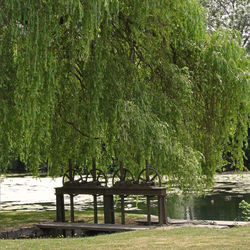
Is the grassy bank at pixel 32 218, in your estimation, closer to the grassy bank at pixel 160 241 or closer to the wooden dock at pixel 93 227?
the wooden dock at pixel 93 227

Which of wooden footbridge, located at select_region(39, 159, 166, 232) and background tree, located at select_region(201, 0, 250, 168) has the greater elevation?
background tree, located at select_region(201, 0, 250, 168)

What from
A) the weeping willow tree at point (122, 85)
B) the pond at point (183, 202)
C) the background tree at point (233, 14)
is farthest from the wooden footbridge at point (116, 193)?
the background tree at point (233, 14)

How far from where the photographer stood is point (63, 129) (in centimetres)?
1177

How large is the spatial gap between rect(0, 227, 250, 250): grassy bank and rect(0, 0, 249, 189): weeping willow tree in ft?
6.18

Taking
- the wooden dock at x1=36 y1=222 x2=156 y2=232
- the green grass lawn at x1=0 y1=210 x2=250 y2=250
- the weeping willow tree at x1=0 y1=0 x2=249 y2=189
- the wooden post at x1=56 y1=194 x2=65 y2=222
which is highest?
the weeping willow tree at x1=0 y1=0 x2=249 y2=189

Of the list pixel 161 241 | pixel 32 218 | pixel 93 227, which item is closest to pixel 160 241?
pixel 161 241

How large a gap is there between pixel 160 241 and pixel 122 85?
365 cm

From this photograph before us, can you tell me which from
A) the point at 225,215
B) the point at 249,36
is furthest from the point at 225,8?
the point at 225,215

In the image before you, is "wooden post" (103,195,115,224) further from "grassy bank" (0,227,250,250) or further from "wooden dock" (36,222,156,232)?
"grassy bank" (0,227,250,250)

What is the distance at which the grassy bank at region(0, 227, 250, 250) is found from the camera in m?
7.58

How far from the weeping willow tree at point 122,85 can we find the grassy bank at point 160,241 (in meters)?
1.88

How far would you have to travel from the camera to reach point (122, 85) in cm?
1073

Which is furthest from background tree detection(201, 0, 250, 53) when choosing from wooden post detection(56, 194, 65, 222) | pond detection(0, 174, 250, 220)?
wooden post detection(56, 194, 65, 222)

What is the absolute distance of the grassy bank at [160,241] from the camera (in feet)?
24.9
